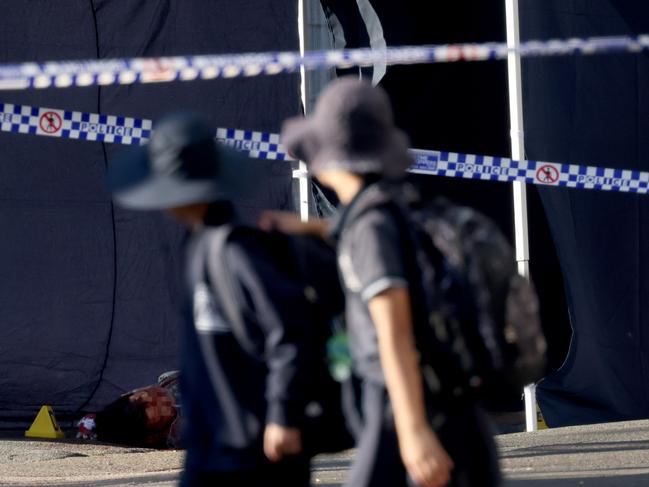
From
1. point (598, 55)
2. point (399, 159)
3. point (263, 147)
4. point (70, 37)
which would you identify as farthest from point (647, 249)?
point (399, 159)

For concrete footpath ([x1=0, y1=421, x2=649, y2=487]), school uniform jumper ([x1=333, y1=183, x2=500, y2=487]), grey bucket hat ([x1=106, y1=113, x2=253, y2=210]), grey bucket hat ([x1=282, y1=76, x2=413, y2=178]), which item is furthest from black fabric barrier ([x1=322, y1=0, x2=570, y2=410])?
school uniform jumper ([x1=333, y1=183, x2=500, y2=487])

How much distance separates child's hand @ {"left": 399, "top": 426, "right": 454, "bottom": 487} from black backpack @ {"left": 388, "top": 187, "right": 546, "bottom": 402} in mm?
164

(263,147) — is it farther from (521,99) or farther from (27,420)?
(27,420)

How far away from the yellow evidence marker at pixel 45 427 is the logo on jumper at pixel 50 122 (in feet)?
6.69

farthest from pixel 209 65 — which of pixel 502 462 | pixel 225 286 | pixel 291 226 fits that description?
pixel 502 462

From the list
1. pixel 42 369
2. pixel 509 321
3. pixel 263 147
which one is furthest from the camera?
pixel 42 369

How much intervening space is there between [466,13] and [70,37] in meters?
2.96

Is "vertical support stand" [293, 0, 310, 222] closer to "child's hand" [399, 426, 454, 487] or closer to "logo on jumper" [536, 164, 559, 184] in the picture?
"logo on jumper" [536, 164, 559, 184]

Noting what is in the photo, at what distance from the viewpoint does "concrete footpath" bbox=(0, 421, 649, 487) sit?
6.62 m

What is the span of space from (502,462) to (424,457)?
4.25m

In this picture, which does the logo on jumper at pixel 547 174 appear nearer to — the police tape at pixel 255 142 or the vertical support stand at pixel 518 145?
the police tape at pixel 255 142

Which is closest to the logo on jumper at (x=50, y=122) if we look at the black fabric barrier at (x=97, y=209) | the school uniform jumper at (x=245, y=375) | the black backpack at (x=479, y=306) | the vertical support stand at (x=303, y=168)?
the black fabric barrier at (x=97, y=209)

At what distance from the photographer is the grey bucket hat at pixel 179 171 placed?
330 centimetres

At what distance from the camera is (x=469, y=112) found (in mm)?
9836
